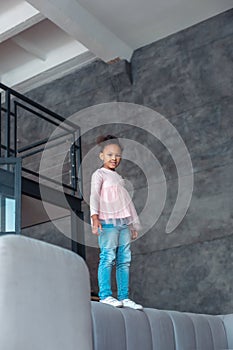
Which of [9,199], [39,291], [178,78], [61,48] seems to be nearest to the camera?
[39,291]

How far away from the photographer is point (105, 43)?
6074 millimetres

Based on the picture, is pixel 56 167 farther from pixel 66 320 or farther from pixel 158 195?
pixel 66 320

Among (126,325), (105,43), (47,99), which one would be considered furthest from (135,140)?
(126,325)

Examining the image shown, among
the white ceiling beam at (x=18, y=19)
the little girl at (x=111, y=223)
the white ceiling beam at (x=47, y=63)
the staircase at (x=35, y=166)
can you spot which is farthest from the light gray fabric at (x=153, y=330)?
the white ceiling beam at (x=47, y=63)

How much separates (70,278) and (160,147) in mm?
4175

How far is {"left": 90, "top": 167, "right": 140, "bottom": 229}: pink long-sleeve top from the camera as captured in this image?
3344mm

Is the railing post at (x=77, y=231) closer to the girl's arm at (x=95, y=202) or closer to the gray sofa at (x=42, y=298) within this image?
the girl's arm at (x=95, y=202)

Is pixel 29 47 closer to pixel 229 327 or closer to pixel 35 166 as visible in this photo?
pixel 35 166

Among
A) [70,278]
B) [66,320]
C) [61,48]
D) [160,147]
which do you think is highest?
[61,48]

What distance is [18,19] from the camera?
19.7 ft

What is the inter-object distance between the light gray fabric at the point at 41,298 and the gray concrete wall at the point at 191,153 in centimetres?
341

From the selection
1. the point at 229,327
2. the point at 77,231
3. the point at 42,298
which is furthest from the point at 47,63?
the point at 42,298

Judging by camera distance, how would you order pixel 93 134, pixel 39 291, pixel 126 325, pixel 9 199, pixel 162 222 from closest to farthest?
pixel 39 291, pixel 126 325, pixel 9 199, pixel 162 222, pixel 93 134

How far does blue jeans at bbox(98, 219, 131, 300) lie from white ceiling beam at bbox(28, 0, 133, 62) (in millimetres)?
2971
